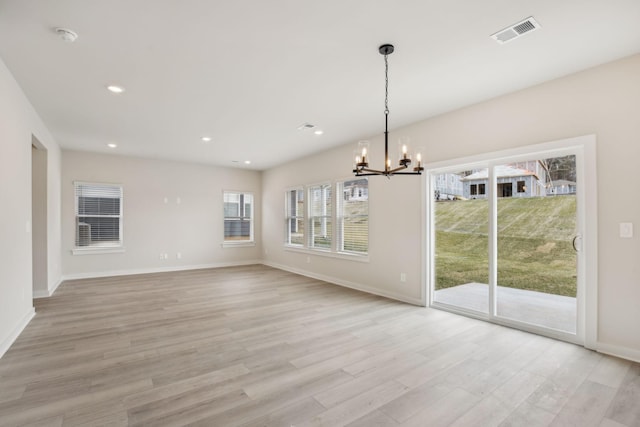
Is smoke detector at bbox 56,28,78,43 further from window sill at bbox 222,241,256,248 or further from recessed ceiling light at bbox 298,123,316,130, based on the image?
window sill at bbox 222,241,256,248

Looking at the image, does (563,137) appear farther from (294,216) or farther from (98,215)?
(98,215)

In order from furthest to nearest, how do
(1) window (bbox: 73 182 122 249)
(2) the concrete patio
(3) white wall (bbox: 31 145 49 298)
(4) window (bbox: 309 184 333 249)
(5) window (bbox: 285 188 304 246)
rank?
(5) window (bbox: 285 188 304 246), (1) window (bbox: 73 182 122 249), (4) window (bbox: 309 184 333 249), (3) white wall (bbox: 31 145 49 298), (2) the concrete patio

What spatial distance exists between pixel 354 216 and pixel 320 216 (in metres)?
1.12

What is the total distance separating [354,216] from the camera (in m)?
5.95

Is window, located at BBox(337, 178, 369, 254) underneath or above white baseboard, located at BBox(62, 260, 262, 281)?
above

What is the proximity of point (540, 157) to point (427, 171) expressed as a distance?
141 centimetres

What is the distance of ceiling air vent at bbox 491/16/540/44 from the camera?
235 cm

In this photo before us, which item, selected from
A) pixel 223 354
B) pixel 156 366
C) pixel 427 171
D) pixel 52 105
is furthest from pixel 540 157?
pixel 52 105

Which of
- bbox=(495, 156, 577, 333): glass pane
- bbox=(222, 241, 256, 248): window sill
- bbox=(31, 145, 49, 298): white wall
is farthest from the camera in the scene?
bbox=(222, 241, 256, 248): window sill

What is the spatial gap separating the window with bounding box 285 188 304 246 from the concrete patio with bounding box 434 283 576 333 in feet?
13.3

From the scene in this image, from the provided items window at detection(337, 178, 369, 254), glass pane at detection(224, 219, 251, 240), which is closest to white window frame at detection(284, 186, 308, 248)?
window at detection(337, 178, 369, 254)

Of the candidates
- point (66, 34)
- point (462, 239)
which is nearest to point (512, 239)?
point (462, 239)

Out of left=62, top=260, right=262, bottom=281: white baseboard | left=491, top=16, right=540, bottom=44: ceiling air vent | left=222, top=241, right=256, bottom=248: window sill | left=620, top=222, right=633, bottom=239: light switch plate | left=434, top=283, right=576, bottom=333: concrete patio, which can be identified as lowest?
left=62, top=260, right=262, bottom=281: white baseboard

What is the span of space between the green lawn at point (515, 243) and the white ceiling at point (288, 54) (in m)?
1.37
